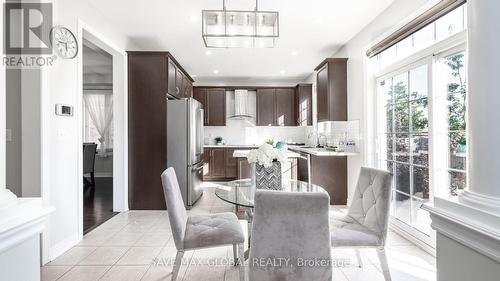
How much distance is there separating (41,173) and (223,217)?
166 centimetres

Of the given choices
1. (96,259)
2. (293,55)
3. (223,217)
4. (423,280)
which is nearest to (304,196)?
(223,217)

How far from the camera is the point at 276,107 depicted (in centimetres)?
690

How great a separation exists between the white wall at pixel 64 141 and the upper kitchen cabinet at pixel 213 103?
12.5ft

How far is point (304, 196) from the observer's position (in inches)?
51.2

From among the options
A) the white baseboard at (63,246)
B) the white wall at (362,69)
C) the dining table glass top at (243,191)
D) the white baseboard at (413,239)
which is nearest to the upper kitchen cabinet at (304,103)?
the white wall at (362,69)

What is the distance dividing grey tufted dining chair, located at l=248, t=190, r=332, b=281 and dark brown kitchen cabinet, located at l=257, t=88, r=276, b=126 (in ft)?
18.4

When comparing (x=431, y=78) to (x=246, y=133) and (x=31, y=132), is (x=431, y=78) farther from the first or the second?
(x=246, y=133)

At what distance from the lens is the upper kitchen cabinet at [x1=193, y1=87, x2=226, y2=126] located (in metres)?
6.80

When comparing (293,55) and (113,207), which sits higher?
(293,55)

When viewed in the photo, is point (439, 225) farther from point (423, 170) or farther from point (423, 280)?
point (423, 170)

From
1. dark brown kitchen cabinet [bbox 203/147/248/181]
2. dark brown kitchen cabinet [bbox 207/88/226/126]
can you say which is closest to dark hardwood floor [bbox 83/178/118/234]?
dark brown kitchen cabinet [bbox 203/147/248/181]

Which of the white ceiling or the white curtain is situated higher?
the white ceiling

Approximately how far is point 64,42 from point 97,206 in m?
2.73

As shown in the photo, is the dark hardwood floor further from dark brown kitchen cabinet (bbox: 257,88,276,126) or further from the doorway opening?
dark brown kitchen cabinet (bbox: 257,88,276,126)
